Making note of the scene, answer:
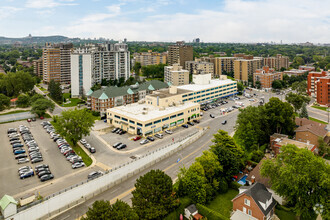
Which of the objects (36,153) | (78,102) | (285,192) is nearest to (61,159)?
(36,153)

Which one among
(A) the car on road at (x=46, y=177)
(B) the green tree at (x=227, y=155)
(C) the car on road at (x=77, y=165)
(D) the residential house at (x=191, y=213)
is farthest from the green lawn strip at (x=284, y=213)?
(A) the car on road at (x=46, y=177)

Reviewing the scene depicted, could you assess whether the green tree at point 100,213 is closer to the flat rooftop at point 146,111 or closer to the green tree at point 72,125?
the green tree at point 72,125

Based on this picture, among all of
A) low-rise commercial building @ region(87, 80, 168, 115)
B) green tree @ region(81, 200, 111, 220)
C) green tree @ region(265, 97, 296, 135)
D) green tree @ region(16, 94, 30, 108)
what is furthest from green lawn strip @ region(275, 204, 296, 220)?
green tree @ region(16, 94, 30, 108)

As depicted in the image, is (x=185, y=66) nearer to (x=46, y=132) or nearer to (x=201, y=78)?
(x=201, y=78)

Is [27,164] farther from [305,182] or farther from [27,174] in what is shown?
[305,182]

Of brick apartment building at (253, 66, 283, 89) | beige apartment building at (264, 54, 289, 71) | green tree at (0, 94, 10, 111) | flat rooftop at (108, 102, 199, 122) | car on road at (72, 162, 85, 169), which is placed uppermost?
beige apartment building at (264, 54, 289, 71)

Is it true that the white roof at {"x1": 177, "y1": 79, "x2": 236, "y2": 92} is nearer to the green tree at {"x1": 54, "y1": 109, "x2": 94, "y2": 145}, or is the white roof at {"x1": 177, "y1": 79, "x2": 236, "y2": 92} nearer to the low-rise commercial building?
the low-rise commercial building

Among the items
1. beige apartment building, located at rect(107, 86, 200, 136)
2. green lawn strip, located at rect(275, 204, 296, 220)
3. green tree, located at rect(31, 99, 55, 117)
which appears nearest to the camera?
green lawn strip, located at rect(275, 204, 296, 220)
